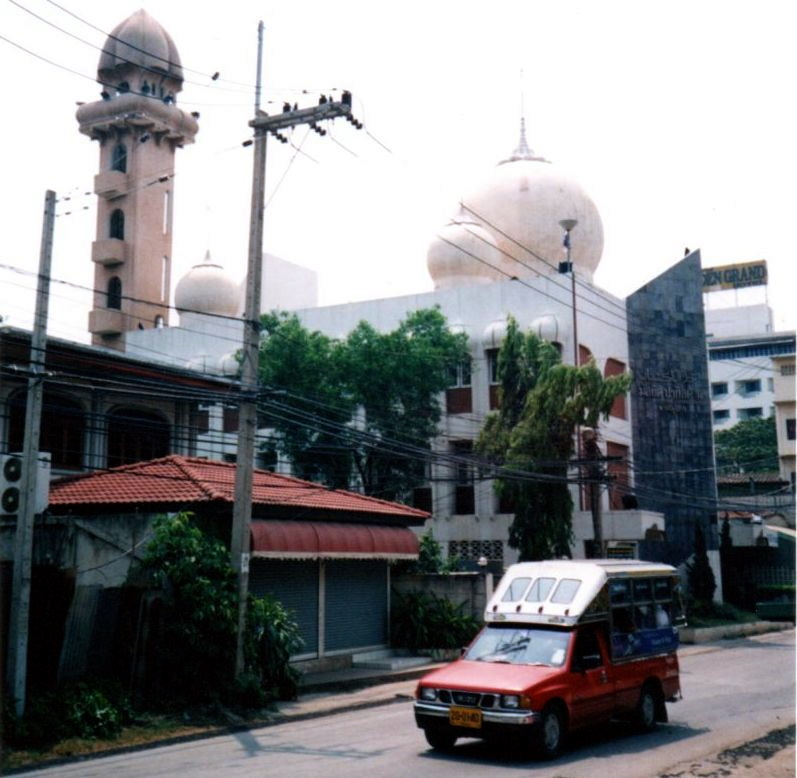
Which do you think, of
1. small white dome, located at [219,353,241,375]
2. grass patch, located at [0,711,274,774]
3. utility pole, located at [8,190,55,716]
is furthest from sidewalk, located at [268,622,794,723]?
small white dome, located at [219,353,241,375]

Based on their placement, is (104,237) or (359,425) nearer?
(359,425)

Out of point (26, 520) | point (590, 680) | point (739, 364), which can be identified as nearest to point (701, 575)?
point (590, 680)

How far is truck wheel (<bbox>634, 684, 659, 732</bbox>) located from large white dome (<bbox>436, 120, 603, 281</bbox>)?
3135 centimetres

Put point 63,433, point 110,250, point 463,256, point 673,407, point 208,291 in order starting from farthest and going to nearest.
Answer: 1. point 110,250
2. point 208,291
3. point 463,256
4. point 673,407
5. point 63,433

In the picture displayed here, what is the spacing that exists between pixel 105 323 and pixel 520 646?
45.3m

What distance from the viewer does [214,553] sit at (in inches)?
687

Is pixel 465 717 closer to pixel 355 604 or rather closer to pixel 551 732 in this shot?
pixel 551 732

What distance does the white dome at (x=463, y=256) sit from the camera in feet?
147

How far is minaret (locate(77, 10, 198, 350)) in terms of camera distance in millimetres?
53156

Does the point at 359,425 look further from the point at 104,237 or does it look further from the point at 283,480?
the point at 104,237

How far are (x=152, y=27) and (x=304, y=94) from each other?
41.0 metres

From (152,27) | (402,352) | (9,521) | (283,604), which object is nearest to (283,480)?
(283,604)

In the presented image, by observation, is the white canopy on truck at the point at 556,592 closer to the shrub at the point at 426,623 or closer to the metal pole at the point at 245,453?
the metal pole at the point at 245,453

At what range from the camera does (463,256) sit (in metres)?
44.6
